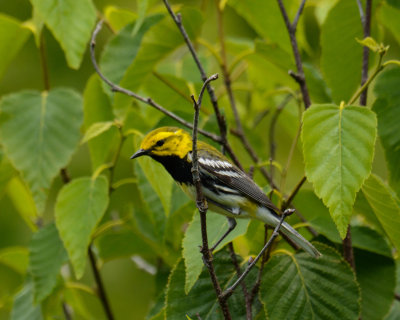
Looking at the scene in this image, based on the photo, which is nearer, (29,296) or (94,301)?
(29,296)

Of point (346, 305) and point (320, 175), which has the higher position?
point (320, 175)

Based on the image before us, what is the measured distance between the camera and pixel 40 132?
273 cm

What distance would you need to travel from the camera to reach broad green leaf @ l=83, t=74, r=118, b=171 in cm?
267

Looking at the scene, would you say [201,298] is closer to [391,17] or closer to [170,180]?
[170,180]

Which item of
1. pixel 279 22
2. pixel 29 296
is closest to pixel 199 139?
pixel 279 22

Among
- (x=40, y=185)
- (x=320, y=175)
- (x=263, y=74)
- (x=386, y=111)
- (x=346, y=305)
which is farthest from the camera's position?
(x=263, y=74)

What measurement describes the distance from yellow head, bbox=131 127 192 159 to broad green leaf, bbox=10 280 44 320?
81 cm

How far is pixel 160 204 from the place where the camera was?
99.6 inches

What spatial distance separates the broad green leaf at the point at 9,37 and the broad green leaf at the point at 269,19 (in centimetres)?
86

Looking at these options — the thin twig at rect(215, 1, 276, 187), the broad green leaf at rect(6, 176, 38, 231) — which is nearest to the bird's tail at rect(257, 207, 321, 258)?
the thin twig at rect(215, 1, 276, 187)

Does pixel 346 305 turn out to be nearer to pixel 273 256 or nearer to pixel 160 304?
pixel 273 256

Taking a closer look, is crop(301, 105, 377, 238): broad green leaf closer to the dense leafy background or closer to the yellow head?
the dense leafy background

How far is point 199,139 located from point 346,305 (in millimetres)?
875

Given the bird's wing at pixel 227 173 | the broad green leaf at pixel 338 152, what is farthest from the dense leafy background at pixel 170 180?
the bird's wing at pixel 227 173
